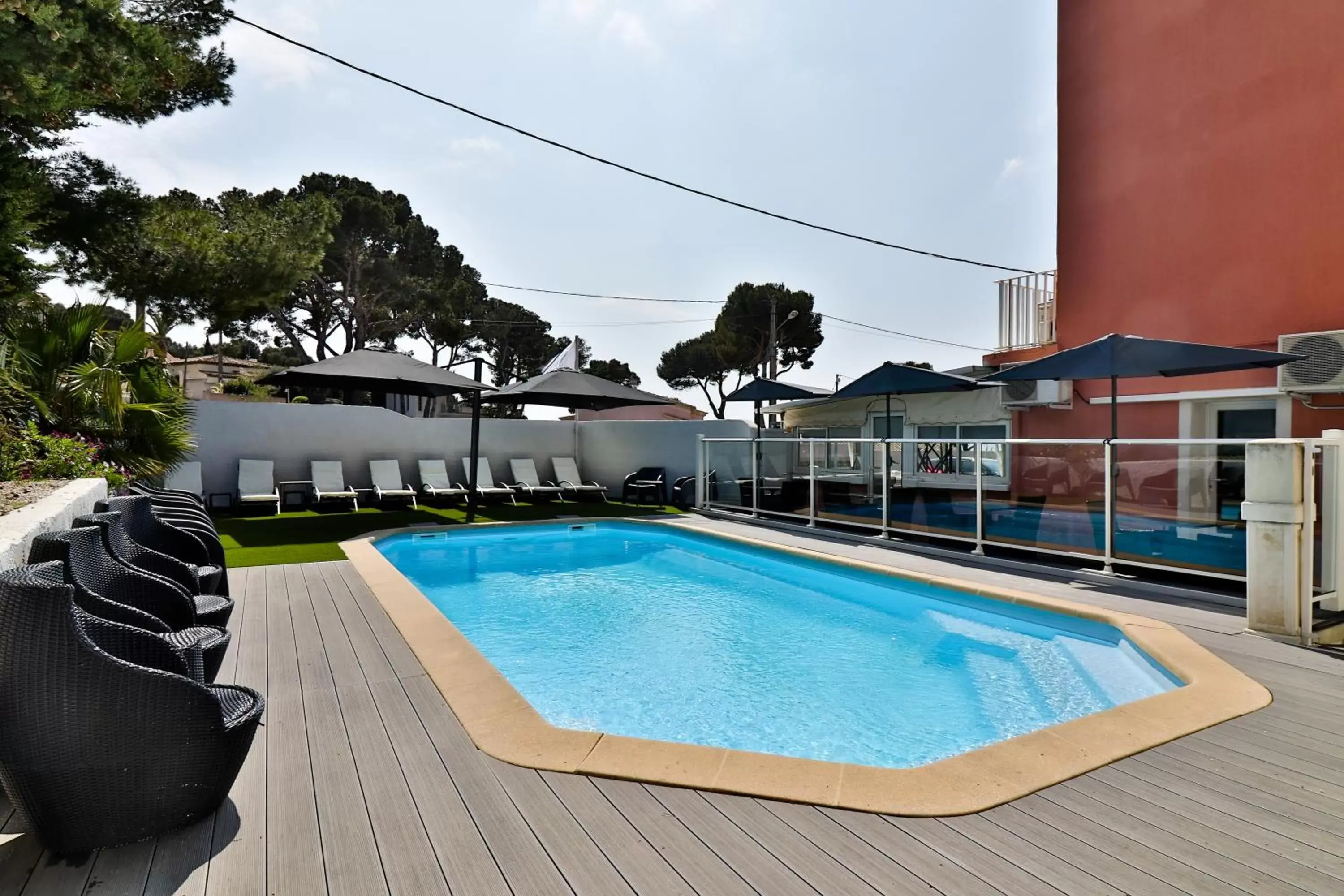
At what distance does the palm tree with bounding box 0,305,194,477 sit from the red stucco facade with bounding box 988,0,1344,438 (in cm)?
1200

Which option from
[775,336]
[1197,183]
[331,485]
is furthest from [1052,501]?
[775,336]

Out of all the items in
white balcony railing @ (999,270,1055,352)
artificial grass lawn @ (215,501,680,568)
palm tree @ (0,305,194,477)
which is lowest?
artificial grass lawn @ (215,501,680,568)

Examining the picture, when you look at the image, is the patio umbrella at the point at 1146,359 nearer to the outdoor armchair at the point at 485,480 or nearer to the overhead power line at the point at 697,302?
the outdoor armchair at the point at 485,480

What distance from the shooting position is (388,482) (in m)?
12.4

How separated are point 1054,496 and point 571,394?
7430mm

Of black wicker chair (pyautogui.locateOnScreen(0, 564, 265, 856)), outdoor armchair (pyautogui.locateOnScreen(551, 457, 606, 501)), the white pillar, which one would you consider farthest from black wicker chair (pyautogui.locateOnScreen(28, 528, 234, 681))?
outdoor armchair (pyautogui.locateOnScreen(551, 457, 606, 501))

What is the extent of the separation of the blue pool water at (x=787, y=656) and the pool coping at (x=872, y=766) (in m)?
0.56

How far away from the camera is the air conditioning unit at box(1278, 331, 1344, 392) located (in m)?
7.18

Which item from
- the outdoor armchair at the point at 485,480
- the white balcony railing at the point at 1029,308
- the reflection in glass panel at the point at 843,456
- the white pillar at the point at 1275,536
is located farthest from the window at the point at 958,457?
the outdoor armchair at the point at 485,480

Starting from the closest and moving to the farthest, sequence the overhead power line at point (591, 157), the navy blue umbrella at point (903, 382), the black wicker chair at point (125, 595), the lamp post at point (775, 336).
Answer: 1. the black wicker chair at point (125, 595)
2. the overhead power line at point (591, 157)
3. the navy blue umbrella at point (903, 382)
4. the lamp post at point (775, 336)

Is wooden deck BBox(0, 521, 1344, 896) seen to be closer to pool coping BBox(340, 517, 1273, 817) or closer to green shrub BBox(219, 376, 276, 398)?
pool coping BBox(340, 517, 1273, 817)

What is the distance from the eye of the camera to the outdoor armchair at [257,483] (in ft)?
35.1

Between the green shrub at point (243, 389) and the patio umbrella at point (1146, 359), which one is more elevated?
the green shrub at point (243, 389)

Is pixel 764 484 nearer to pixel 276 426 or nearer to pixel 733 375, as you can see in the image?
pixel 276 426
